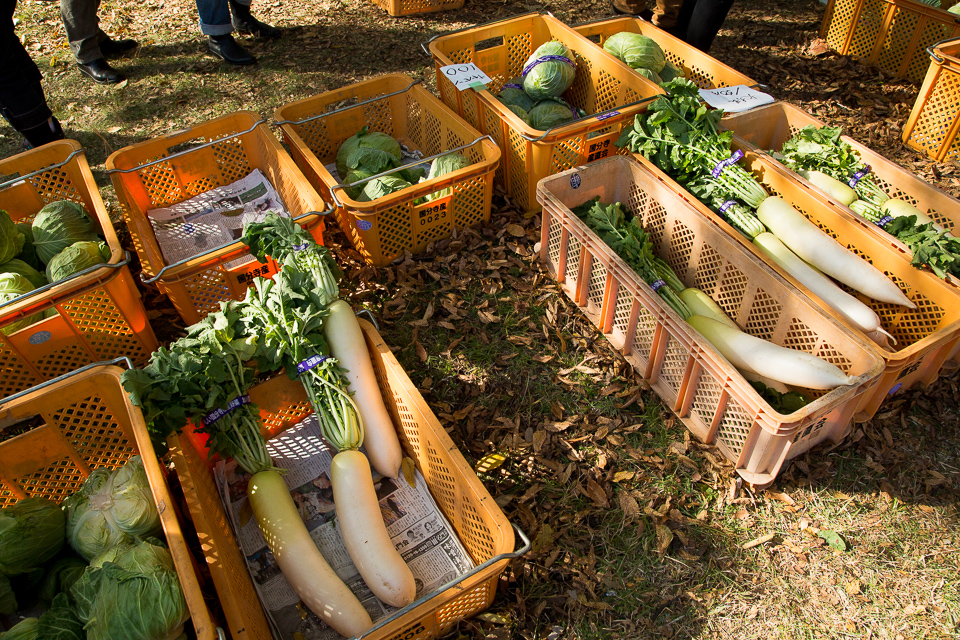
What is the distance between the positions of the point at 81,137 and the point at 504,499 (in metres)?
4.88

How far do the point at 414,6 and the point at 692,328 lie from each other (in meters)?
5.77

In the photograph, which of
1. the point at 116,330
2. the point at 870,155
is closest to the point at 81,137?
the point at 116,330

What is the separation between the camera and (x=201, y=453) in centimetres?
277

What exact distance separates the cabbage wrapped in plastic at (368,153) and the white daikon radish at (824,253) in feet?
7.73

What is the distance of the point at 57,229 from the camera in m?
3.46

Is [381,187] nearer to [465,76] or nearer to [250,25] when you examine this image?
[465,76]

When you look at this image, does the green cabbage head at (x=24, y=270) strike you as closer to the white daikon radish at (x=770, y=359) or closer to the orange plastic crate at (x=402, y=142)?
the orange plastic crate at (x=402, y=142)

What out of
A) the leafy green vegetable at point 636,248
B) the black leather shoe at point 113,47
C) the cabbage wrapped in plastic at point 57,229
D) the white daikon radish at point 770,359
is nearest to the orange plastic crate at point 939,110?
the leafy green vegetable at point 636,248

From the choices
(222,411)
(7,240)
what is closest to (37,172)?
(7,240)

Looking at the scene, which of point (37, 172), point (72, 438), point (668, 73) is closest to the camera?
point (72, 438)

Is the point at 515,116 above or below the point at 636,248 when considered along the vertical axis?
above

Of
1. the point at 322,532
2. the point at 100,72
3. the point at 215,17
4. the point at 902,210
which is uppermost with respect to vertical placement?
the point at 215,17

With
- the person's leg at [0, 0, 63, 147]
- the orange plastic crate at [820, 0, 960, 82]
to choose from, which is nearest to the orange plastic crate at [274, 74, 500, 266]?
the person's leg at [0, 0, 63, 147]

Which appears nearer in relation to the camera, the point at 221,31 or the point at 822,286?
the point at 822,286
